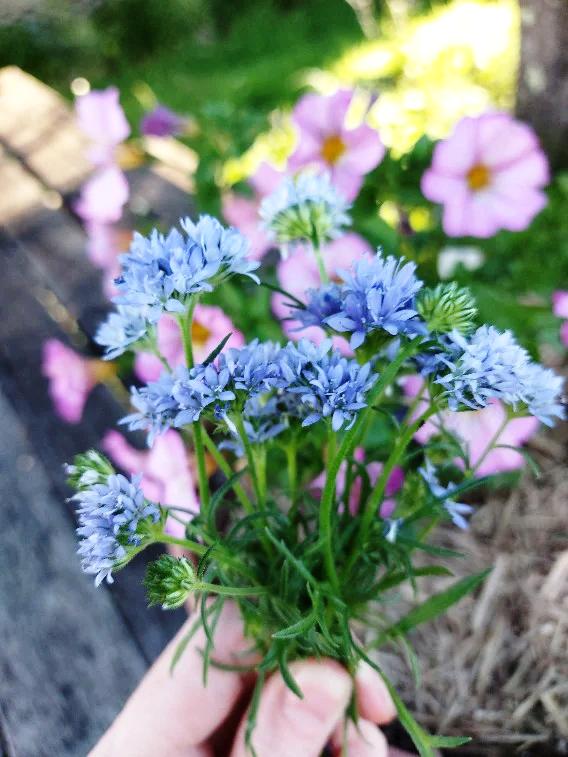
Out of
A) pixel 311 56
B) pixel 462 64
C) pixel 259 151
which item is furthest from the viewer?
pixel 311 56

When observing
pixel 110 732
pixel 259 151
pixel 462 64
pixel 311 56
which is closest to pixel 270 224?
pixel 110 732

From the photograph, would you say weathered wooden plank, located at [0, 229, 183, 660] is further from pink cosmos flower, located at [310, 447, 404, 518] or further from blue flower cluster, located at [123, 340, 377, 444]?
blue flower cluster, located at [123, 340, 377, 444]

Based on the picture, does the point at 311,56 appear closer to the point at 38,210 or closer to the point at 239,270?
the point at 38,210

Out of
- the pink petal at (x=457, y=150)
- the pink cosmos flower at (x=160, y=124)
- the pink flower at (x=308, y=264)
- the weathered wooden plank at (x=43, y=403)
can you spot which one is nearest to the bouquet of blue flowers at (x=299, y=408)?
the weathered wooden plank at (x=43, y=403)

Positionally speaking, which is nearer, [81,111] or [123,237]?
[81,111]

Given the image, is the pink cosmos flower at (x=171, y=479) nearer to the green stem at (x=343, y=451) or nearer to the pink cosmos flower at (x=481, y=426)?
the green stem at (x=343, y=451)

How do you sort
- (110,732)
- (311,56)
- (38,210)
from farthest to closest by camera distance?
(311,56) < (38,210) < (110,732)

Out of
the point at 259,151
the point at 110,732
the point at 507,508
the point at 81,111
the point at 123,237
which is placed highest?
the point at 259,151
